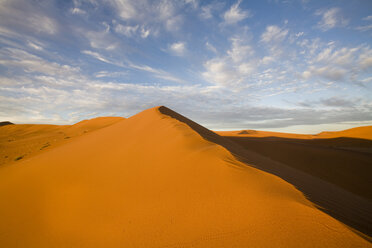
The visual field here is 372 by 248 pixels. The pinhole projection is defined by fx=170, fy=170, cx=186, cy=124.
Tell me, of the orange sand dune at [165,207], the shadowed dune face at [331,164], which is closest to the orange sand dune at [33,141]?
the orange sand dune at [165,207]

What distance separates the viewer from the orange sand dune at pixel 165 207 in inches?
93.5

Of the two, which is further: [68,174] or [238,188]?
[68,174]

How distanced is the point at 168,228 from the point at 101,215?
1.54 m

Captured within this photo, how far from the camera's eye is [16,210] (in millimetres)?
4035

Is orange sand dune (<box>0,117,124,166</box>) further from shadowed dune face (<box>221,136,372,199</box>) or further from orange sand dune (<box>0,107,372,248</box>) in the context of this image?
shadowed dune face (<box>221,136,372,199</box>)

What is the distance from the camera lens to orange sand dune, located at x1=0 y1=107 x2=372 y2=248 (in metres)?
2.38

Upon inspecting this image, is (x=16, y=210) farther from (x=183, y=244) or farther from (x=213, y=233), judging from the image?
(x=213, y=233)

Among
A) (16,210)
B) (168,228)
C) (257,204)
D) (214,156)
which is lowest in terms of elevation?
(16,210)

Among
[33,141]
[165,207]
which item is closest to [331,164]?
[165,207]

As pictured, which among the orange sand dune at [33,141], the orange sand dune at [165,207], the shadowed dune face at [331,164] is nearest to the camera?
the orange sand dune at [165,207]

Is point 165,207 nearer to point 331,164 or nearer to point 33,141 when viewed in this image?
point 331,164

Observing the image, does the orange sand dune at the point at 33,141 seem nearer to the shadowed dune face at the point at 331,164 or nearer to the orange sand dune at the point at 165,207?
the orange sand dune at the point at 165,207

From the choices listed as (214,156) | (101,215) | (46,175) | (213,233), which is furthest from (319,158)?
(46,175)

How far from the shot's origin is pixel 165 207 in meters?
3.12
